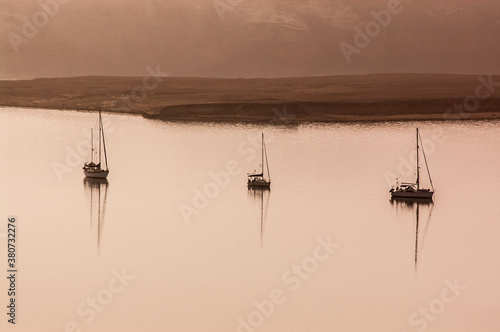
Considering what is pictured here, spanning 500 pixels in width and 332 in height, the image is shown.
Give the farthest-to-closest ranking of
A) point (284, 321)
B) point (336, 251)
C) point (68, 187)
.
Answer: point (68, 187) < point (336, 251) < point (284, 321)

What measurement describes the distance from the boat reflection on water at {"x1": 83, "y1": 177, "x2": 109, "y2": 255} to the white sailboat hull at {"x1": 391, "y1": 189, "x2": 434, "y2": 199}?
13.3 metres

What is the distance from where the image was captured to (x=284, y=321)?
85.6ft

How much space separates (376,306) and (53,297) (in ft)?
29.8

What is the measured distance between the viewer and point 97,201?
147 ft

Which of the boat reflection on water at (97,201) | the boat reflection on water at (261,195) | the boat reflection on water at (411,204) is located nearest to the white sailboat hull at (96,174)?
the boat reflection on water at (97,201)

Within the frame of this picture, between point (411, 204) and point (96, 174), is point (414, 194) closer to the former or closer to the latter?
point (411, 204)

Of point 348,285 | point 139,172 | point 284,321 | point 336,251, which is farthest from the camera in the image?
point 139,172

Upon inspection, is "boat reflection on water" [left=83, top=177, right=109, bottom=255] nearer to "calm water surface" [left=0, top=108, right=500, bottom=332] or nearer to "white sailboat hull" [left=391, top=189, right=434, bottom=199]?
"calm water surface" [left=0, top=108, right=500, bottom=332]

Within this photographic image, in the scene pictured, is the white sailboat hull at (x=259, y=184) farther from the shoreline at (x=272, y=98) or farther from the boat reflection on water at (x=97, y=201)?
the shoreline at (x=272, y=98)

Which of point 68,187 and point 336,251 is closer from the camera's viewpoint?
point 336,251

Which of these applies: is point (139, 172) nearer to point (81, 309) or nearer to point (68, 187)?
point (68, 187)

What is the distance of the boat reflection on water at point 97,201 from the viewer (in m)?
37.3

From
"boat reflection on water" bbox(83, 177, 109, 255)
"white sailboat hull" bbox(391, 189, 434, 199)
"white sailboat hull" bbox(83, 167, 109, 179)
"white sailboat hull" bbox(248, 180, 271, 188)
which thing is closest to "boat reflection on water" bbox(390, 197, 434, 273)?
"white sailboat hull" bbox(391, 189, 434, 199)

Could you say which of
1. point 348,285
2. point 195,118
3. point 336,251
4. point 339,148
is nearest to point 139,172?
point 339,148
